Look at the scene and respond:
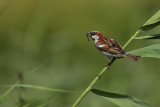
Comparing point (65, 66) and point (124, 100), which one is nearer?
point (124, 100)

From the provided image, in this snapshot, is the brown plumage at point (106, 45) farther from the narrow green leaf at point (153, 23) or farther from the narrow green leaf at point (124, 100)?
the narrow green leaf at point (124, 100)

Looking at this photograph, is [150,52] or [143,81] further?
[143,81]

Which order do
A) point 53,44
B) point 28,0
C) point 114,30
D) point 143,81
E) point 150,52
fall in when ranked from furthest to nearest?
point 28,0, point 114,30, point 53,44, point 143,81, point 150,52

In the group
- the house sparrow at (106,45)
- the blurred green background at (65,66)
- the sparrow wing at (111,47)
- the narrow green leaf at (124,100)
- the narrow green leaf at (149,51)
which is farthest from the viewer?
the blurred green background at (65,66)

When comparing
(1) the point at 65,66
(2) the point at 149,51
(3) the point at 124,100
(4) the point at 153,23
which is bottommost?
(1) the point at 65,66

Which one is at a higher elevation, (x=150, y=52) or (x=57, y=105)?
(x=150, y=52)

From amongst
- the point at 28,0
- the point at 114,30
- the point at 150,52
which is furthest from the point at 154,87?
the point at 28,0

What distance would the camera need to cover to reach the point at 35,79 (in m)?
5.15

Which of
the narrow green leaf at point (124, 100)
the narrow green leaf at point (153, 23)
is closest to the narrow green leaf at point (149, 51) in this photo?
the narrow green leaf at point (153, 23)

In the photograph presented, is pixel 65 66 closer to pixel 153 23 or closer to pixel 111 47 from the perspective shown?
pixel 111 47

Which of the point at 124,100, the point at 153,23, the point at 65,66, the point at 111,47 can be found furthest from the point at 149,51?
the point at 65,66

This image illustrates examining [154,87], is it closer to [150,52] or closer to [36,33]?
[36,33]

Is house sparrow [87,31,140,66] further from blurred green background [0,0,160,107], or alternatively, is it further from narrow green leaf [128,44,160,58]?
narrow green leaf [128,44,160,58]

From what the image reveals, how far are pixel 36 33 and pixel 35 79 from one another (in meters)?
0.65
